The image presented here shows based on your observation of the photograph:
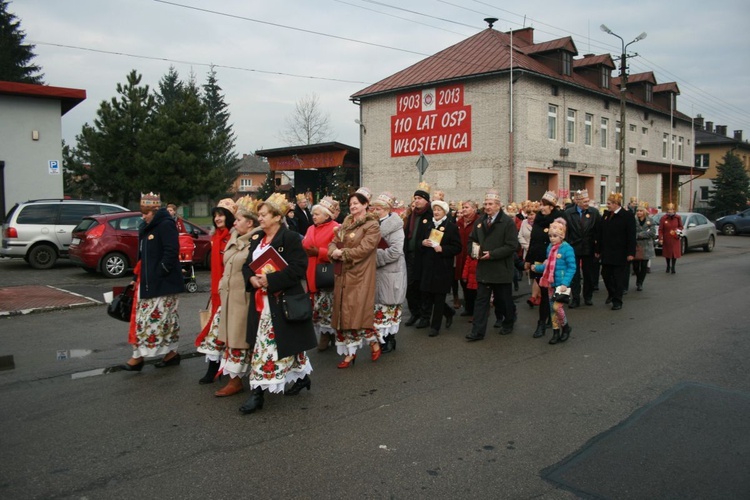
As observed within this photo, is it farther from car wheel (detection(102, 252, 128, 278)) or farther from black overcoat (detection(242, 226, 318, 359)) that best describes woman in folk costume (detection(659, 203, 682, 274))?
car wheel (detection(102, 252, 128, 278))

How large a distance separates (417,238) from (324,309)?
1888 mm

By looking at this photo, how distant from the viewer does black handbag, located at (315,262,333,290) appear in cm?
689

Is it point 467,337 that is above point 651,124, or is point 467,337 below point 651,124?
below

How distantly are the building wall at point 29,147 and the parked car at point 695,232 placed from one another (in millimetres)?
22027

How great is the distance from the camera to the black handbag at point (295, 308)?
5250 mm

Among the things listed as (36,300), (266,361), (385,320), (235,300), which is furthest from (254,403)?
(36,300)

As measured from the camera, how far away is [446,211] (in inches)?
336

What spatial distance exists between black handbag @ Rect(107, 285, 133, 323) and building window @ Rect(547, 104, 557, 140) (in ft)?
90.4

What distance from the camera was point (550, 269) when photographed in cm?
803

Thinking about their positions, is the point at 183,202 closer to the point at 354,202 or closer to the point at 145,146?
the point at 145,146

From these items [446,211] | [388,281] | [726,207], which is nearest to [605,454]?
[388,281]

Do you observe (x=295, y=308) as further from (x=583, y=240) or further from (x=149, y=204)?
(x=583, y=240)

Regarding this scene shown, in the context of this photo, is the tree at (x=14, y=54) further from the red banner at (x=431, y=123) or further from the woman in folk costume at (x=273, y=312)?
the woman in folk costume at (x=273, y=312)

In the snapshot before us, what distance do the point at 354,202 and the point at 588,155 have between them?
1191 inches
